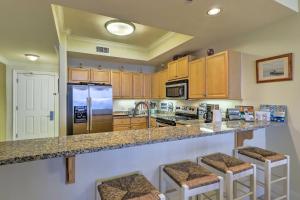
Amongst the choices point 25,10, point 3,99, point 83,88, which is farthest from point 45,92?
point 25,10

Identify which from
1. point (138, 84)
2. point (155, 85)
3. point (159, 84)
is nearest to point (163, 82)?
point (159, 84)

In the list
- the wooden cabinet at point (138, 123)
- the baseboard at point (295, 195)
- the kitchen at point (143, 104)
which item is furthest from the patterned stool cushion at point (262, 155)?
the wooden cabinet at point (138, 123)

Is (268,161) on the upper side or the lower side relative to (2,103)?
lower

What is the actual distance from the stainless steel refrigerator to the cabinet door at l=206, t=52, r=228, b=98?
7.14 feet

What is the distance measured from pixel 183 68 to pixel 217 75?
3.24ft

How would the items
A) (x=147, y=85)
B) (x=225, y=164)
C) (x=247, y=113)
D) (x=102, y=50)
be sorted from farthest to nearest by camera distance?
(x=147, y=85) < (x=102, y=50) < (x=247, y=113) < (x=225, y=164)

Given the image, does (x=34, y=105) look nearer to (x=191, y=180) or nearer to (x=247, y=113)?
(x=191, y=180)

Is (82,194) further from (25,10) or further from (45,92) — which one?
(45,92)

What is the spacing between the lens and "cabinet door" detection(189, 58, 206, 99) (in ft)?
10.8

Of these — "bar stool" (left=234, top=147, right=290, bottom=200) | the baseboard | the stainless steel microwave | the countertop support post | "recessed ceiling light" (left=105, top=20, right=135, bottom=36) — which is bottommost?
the baseboard

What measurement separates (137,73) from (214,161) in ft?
12.3

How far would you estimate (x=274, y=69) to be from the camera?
2.44m

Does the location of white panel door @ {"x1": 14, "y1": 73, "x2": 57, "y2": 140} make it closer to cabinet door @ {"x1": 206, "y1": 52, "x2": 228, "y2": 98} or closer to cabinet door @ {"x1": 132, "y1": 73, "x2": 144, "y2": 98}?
cabinet door @ {"x1": 132, "y1": 73, "x2": 144, "y2": 98}

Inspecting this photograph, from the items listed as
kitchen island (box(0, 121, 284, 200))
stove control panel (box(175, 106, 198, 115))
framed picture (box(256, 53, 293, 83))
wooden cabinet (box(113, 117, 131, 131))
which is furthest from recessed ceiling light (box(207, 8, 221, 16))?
wooden cabinet (box(113, 117, 131, 131))
